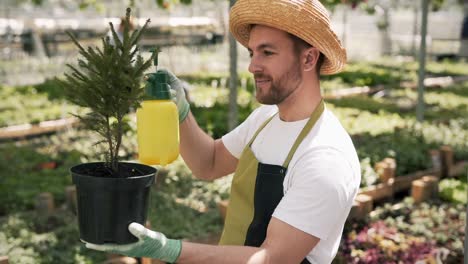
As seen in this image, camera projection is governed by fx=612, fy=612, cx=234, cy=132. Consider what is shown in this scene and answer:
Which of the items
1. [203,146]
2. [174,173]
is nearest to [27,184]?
[174,173]

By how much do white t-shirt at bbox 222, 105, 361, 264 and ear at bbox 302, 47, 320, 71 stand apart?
0.17 m

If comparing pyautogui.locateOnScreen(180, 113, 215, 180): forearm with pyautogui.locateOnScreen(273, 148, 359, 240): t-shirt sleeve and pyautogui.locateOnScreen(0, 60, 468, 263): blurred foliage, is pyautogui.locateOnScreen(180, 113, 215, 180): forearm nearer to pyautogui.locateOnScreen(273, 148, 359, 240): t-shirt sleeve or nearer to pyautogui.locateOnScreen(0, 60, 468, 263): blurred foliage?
pyautogui.locateOnScreen(0, 60, 468, 263): blurred foliage

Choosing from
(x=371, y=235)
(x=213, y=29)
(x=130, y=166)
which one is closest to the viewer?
(x=130, y=166)

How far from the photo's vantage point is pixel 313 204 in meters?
1.76

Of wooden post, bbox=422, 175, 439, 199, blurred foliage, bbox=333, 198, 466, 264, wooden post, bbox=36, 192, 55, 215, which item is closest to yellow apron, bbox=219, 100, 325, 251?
blurred foliage, bbox=333, 198, 466, 264

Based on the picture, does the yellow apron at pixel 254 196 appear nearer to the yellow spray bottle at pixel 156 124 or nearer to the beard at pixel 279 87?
the beard at pixel 279 87

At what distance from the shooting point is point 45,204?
4594 mm

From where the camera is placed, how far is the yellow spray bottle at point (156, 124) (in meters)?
1.85

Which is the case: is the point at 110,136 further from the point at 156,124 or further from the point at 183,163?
the point at 183,163

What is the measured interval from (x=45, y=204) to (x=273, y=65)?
3185 mm

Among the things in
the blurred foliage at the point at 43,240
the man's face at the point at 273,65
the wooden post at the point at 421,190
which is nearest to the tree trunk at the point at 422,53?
the wooden post at the point at 421,190

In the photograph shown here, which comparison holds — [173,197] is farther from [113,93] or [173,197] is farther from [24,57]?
[24,57]

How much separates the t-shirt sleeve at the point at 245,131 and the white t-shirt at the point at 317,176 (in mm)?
171

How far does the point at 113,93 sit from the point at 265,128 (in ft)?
2.07
